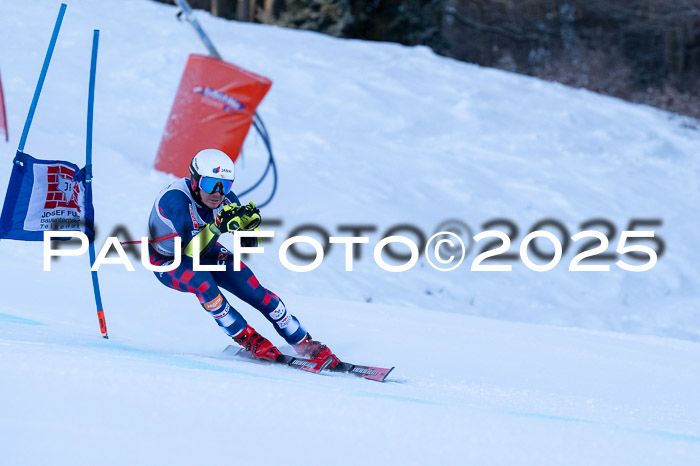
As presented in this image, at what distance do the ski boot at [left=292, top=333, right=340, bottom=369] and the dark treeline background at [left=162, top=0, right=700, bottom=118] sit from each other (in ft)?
42.3

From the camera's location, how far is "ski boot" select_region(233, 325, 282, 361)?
4.78 meters

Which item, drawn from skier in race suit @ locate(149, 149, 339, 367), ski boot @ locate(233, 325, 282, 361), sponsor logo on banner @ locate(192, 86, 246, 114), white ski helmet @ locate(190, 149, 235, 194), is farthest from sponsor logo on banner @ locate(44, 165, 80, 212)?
sponsor logo on banner @ locate(192, 86, 246, 114)

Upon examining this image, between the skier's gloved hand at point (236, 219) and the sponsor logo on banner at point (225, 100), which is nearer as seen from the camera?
the skier's gloved hand at point (236, 219)

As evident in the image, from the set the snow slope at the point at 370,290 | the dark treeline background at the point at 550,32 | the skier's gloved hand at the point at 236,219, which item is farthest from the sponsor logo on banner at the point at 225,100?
the dark treeline background at the point at 550,32

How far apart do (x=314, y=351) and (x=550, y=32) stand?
24038 mm

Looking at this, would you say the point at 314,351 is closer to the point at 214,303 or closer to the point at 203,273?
the point at 214,303

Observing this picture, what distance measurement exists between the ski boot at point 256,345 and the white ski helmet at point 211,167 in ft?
3.24

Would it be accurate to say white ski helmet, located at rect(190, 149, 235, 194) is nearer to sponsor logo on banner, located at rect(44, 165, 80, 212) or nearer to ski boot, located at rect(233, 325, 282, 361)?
sponsor logo on banner, located at rect(44, 165, 80, 212)

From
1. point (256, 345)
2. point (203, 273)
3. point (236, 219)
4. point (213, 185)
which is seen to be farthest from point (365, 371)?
point (213, 185)

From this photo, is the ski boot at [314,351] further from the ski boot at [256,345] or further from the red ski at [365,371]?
the ski boot at [256,345]

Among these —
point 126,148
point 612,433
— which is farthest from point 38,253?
point 612,433

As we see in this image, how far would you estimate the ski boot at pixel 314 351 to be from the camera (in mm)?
4766

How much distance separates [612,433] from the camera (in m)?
3.44

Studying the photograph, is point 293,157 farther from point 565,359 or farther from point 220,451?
point 220,451
